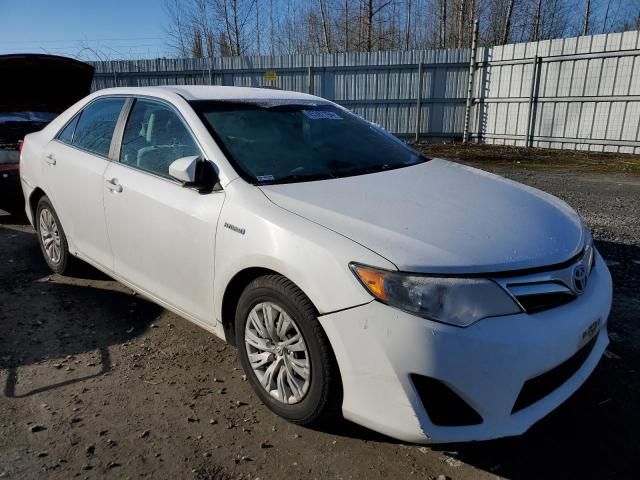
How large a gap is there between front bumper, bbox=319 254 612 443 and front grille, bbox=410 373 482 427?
0.02 m

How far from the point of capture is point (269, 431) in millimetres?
2447

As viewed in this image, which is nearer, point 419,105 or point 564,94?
point 564,94

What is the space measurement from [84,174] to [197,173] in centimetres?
142

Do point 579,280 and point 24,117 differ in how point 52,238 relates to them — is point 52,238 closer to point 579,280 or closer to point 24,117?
point 24,117

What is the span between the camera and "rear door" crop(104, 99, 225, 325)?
273 cm

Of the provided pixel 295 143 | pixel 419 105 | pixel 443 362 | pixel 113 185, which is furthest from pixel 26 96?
pixel 419 105

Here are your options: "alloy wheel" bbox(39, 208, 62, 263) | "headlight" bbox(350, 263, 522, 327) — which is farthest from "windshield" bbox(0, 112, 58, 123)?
"headlight" bbox(350, 263, 522, 327)

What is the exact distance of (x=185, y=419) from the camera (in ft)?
8.32

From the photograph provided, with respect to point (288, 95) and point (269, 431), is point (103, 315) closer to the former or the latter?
point (269, 431)

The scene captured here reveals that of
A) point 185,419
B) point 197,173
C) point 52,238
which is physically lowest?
point 185,419

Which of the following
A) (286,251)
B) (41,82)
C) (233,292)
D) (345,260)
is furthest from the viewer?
(41,82)

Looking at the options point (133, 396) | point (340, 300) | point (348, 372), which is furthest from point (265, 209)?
point (133, 396)

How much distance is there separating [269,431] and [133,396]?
2.66ft

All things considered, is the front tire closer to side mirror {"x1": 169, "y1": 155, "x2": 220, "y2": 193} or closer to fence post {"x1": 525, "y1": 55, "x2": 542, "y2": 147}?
side mirror {"x1": 169, "y1": 155, "x2": 220, "y2": 193}
